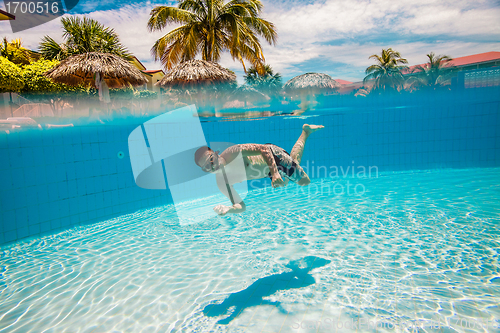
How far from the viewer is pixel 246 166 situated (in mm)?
2912

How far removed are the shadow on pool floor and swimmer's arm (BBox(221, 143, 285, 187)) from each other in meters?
1.30

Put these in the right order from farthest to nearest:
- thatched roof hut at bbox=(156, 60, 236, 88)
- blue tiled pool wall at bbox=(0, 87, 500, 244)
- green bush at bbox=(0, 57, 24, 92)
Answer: green bush at bbox=(0, 57, 24, 92) < thatched roof hut at bbox=(156, 60, 236, 88) < blue tiled pool wall at bbox=(0, 87, 500, 244)

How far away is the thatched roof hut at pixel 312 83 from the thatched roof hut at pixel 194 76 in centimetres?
272

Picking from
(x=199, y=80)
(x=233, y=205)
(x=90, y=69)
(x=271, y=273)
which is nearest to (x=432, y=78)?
(x=199, y=80)

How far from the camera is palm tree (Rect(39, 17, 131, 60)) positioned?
1961 centimetres

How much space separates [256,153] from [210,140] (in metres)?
4.87

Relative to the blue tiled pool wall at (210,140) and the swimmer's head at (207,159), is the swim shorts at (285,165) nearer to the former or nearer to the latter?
the swimmer's head at (207,159)

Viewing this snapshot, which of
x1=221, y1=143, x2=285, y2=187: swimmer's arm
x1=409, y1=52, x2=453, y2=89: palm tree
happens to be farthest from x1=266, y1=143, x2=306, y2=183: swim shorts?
x1=409, y1=52, x2=453, y2=89: palm tree

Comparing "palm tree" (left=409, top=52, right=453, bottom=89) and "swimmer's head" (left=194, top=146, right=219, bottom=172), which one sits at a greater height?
"palm tree" (left=409, top=52, right=453, bottom=89)

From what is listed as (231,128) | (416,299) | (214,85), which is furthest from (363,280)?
(214,85)

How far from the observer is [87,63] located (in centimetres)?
857

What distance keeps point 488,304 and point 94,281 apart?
4263 millimetres

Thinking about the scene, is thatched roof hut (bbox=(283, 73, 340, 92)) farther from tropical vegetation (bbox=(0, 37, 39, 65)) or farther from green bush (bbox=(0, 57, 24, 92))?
tropical vegetation (bbox=(0, 37, 39, 65))

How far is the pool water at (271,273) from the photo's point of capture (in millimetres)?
2590
